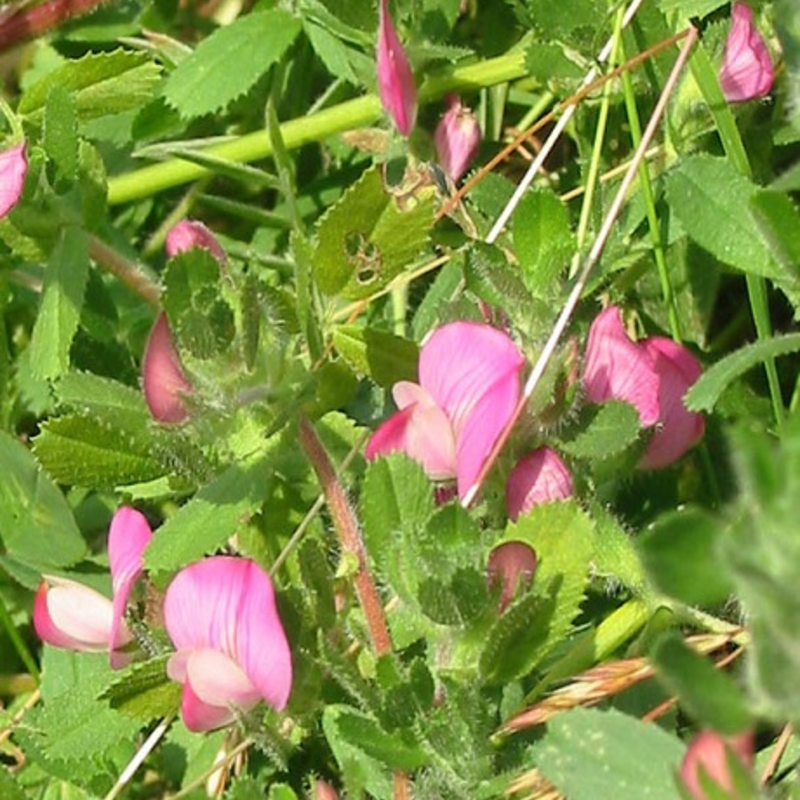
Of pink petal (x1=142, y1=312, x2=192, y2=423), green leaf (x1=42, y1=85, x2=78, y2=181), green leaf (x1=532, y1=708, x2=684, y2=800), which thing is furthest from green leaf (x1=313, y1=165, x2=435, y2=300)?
green leaf (x1=532, y1=708, x2=684, y2=800)

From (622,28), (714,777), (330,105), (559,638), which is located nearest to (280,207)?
(330,105)

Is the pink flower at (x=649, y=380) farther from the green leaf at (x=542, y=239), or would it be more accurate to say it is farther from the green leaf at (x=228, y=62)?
the green leaf at (x=228, y=62)

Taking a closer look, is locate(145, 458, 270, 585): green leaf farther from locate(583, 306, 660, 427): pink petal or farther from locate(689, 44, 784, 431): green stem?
locate(689, 44, 784, 431): green stem

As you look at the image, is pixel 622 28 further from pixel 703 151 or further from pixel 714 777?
pixel 714 777

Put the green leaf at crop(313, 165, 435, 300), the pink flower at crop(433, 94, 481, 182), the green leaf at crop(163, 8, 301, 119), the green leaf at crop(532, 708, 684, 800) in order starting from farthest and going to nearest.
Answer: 1. the green leaf at crop(163, 8, 301, 119)
2. the pink flower at crop(433, 94, 481, 182)
3. the green leaf at crop(313, 165, 435, 300)
4. the green leaf at crop(532, 708, 684, 800)

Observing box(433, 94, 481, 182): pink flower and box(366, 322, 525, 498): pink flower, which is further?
box(433, 94, 481, 182): pink flower

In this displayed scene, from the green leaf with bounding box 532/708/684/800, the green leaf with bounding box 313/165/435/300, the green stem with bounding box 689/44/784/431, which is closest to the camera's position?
the green leaf with bounding box 532/708/684/800

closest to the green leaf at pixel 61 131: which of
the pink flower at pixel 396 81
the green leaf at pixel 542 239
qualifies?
the pink flower at pixel 396 81

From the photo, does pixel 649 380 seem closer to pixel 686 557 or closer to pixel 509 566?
pixel 509 566
